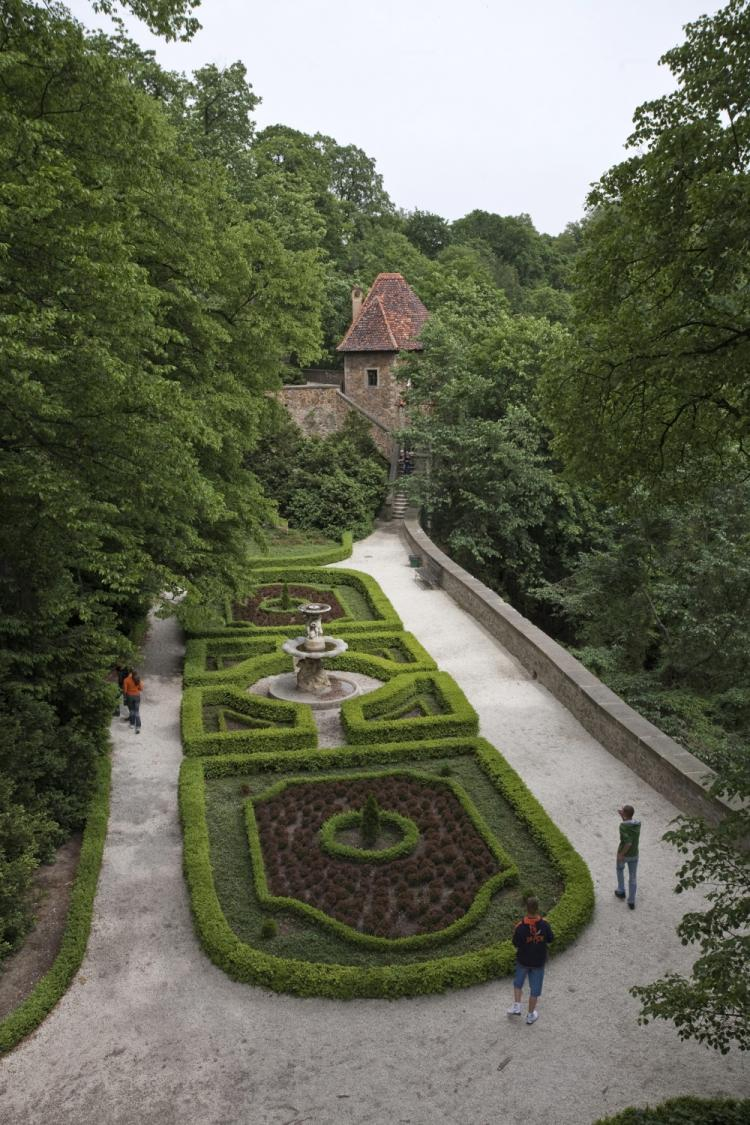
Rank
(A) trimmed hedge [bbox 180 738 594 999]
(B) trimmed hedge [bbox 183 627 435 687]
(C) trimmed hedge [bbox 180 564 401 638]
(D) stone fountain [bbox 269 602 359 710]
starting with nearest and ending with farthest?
(A) trimmed hedge [bbox 180 738 594 999], (D) stone fountain [bbox 269 602 359 710], (B) trimmed hedge [bbox 183 627 435 687], (C) trimmed hedge [bbox 180 564 401 638]

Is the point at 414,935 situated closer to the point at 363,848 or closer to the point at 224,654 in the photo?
the point at 363,848

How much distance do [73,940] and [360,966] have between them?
3.32 m

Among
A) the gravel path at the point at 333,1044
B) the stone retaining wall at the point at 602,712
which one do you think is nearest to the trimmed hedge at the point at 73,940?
the gravel path at the point at 333,1044

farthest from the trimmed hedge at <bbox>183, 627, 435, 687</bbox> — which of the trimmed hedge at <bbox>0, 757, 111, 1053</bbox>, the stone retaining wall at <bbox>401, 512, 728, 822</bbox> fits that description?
the trimmed hedge at <bbox>0, 757, 111, 1053</bbox>

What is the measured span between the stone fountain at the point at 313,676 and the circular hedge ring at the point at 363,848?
4467 mm

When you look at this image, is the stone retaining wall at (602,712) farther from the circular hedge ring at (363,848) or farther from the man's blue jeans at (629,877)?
the circular hedge ring at (363,848)

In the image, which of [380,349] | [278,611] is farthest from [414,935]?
[380,349]

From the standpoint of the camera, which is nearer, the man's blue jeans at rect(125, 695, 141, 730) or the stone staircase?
the man's blue jeans at rect(125, 695, 141, 730)

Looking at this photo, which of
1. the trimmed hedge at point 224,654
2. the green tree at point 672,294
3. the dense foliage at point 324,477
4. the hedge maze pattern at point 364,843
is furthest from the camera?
the dense foliage at point 324,477

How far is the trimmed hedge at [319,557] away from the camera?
2742 centimetres

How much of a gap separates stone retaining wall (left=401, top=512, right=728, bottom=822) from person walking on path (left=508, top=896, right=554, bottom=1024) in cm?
217

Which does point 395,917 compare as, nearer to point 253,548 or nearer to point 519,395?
point 253,548

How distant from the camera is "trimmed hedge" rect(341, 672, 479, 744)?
1495cm

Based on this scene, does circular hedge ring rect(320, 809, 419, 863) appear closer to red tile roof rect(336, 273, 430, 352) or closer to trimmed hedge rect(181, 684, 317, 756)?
trimmed hedge rect(181, 684, 317, 756)
